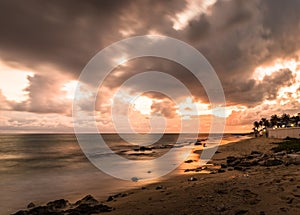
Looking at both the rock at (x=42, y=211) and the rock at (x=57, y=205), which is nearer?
the rock at (x=42, y=211)

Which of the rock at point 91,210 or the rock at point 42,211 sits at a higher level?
the rock at point 91,210

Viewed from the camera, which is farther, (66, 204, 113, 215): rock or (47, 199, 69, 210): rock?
(47, 199, 69, 210): rock

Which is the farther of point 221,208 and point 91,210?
point 91,210

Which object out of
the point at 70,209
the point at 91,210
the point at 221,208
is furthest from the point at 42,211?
the point at 221,208

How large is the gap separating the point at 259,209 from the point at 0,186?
24.9m

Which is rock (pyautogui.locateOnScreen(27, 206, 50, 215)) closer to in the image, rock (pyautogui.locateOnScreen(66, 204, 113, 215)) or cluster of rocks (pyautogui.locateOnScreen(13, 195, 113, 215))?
cluster of rocks (pyautogui.locateOnScreen(13, 195, 113, 215))

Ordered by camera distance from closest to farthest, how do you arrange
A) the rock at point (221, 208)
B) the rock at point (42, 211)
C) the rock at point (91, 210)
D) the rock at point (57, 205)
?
1. the rock at point (221, 208)
2. the rock at point (91, 210)
3. the rock at point (42, 211)
4. the rock at point (57, 205)

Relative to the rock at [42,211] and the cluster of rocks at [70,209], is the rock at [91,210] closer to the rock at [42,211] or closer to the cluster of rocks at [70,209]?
the cluster of rocks at [70,209]

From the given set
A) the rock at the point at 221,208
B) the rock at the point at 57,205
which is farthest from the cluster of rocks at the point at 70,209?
the rock at the point at 221,208

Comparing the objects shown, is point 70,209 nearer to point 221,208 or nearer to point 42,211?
point 42,211

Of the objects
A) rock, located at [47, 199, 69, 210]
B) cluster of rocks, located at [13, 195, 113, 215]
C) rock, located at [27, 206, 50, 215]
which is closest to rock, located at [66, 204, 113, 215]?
cluster of rocks, located at [13, 195, 113, 215]

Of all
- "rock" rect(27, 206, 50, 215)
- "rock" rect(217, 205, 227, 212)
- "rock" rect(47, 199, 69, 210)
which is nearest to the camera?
"rock" rect(217, 205, 227, 212)

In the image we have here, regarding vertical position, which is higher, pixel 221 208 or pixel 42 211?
pixel 221 208

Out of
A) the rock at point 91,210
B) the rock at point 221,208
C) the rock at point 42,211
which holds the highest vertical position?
the rock at point 221,208
